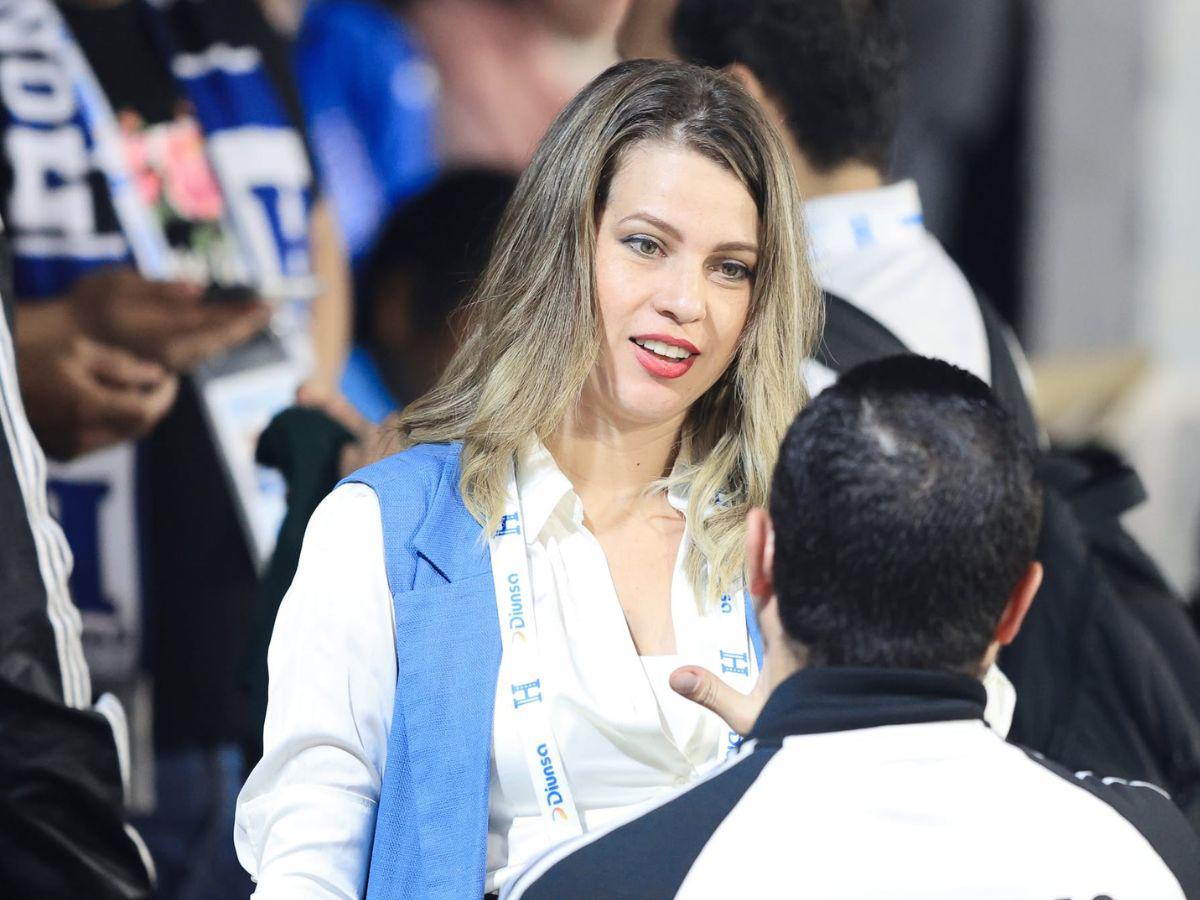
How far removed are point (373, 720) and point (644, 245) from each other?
609 millimetres

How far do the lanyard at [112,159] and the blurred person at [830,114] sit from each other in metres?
1.33

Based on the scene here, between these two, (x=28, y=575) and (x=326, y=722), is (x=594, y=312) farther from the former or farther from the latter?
(x=28, y=575)

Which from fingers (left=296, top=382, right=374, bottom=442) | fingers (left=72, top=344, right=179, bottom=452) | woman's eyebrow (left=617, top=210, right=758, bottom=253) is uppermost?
woman's eyebrow (left=617, top=210, right=758, bottom=253)

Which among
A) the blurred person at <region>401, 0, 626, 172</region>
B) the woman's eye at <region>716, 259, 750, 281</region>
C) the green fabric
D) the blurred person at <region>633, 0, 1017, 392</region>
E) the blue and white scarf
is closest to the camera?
the woman's eye at <region>716, 259, 750, 281</region>

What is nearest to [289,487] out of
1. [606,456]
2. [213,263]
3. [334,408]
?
[334,408]

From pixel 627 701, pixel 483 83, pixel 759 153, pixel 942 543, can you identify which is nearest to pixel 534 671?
pixel 627 701

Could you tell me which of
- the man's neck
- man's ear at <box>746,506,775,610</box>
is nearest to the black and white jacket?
man's ear at <box>746,506,775,610</box>

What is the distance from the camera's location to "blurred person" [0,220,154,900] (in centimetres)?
188

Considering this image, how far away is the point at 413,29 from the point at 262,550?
129cm

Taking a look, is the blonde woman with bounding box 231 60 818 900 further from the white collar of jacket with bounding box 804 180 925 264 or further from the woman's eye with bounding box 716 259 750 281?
the white collar of jacket with bounding box 804 180 925 264

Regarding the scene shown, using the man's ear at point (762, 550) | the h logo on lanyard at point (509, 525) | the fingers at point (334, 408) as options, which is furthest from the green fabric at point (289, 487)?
the man's ear at point (762, 550)

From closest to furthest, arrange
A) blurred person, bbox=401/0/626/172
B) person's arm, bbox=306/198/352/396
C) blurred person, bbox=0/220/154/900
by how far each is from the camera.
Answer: blurred person, bbox=0/220/154/900 → person's arm, bbox=306/198/352/396 → blurred person, bbox=401/0/626/172

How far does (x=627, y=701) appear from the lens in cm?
156

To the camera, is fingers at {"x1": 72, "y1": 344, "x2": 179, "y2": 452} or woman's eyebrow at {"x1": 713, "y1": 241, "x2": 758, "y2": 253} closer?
woman's eyebrow at {"x1": 713, "y1": 241, "x2": 758, "y2": 253}
